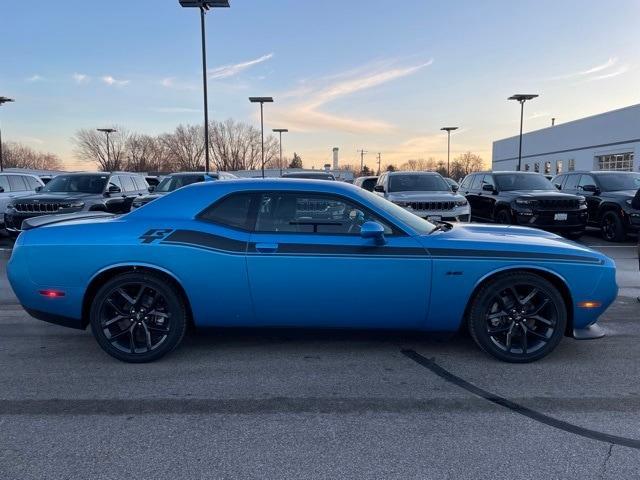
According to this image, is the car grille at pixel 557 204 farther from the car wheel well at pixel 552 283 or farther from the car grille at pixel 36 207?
the car grille at pixel 36 207

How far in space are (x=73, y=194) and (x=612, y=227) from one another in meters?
12.9

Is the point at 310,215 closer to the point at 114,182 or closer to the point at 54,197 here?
the point at 54,197

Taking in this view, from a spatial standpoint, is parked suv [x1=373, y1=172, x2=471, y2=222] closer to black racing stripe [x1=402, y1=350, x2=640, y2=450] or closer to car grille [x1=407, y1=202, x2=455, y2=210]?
car grille [x1=407, y1=202, x2=455, y2=210]

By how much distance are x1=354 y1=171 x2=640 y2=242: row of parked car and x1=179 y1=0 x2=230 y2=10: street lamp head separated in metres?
8.83

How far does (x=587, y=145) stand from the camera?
48.3m

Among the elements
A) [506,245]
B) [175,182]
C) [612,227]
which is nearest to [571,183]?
[612,227]

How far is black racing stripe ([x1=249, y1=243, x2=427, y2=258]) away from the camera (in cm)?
→ 392

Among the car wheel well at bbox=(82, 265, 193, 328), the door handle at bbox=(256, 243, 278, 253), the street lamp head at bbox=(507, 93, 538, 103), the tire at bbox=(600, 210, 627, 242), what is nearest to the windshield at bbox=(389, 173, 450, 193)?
the tire at bbox=(600, 210, 627, 242)

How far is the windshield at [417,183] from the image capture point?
39.3 ft

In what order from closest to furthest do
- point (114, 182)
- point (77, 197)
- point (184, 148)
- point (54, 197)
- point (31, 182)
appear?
point (54, 197) → point (77, 197) → point (114, 182) → point (31, 182) → point (184, 148)

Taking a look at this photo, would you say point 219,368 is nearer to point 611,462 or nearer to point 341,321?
point 341,321

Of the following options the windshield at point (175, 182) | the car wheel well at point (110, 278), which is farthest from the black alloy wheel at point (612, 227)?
the car wheel well at point (110, 278)

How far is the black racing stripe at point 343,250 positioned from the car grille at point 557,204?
8319 millimetres

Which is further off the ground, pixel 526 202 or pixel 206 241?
pixel 526 202
